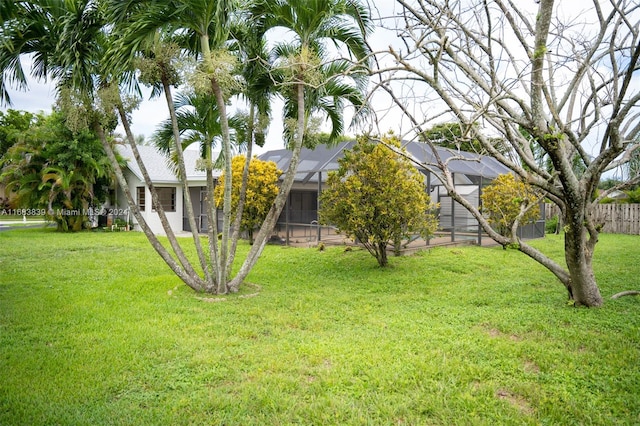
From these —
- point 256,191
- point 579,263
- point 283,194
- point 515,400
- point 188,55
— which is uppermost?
point 188,55

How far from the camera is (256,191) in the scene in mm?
13867

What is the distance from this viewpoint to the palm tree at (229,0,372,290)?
6.55 m

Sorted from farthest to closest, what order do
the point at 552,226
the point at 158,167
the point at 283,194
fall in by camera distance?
1. the point at 158,167
2. the point at 552,226
3. the point at 283,194

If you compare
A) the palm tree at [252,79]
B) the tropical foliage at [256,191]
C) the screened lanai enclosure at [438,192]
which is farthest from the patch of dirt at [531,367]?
the tropical foliage at [256,191]

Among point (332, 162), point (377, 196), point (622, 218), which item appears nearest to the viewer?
point (377, 196)

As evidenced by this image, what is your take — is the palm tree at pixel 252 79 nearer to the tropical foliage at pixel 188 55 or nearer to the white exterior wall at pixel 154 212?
the tropical foliage at pixel 188 55

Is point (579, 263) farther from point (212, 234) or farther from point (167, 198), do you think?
point (167, 198)

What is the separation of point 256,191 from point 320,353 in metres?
9.89

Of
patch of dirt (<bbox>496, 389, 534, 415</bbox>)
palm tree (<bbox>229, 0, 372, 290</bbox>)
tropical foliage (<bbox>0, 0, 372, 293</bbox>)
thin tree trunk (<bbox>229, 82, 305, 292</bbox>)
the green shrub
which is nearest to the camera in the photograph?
patch of dirt (<bbox>496, 389, 534, 415</bbox>)

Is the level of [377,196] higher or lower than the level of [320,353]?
higher

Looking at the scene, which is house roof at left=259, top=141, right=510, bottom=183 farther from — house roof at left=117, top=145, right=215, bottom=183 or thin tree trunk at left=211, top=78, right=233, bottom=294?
thin tree trunk at left=211, top=78, right=233, bottom=294

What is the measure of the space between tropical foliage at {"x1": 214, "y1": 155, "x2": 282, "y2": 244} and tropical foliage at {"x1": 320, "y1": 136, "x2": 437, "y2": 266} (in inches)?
196

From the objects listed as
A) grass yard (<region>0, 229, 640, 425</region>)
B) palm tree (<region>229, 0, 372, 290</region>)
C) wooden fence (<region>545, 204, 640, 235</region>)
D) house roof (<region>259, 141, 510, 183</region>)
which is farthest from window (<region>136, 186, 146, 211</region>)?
wooden fence (<region>545, 204, 640, 235</region>)

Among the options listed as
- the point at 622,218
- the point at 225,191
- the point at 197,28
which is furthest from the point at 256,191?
the point at 622,218
